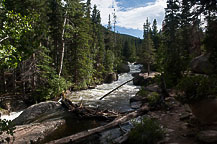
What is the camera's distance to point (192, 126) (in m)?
4.36

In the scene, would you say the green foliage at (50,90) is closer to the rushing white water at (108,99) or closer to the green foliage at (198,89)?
the rushing white water at (108,99)

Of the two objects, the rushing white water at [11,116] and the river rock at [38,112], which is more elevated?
the river rock at [38,112]

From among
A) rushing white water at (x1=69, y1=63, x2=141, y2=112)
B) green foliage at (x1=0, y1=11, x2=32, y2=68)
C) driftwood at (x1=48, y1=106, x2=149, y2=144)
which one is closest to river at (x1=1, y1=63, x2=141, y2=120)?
rushing white water at (x1=69, y1=63, x2=141, y2=112)

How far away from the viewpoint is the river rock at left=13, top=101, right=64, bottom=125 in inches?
364

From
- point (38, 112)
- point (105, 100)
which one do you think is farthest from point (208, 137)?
point (105, 100)

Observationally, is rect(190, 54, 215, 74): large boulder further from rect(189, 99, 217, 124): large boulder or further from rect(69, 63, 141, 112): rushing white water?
rect(189, 99, 217, 124): large boulder

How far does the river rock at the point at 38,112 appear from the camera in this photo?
9252 millimetres

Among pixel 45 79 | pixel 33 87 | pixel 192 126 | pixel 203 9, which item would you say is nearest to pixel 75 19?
pixel 45 79

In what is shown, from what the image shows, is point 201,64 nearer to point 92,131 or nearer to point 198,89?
point 198,89

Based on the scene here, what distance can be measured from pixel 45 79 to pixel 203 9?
1485 cm

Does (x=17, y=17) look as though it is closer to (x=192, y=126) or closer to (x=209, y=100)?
(x=209, y=100)

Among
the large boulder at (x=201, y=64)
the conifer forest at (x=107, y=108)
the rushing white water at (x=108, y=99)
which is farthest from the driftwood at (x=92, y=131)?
the large boulder at (x=201, y=64)

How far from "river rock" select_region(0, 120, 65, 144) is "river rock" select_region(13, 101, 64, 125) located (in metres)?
1.81

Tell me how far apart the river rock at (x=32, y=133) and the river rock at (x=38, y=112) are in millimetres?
1805
